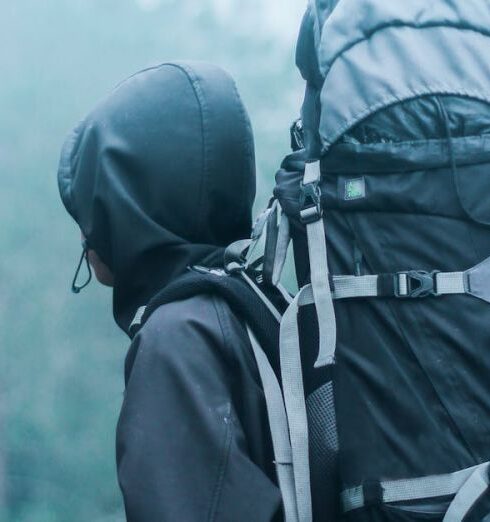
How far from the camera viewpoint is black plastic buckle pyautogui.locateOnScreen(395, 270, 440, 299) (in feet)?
3.61

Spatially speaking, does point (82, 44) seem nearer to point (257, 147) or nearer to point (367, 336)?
point (257, 147)

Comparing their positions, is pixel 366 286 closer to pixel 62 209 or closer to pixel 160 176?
pixel 160 176

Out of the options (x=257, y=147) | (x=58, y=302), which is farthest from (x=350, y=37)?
(x=58, y=302)

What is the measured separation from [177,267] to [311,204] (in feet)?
1.10

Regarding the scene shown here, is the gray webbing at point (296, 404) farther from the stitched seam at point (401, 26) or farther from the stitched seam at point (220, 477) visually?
the stitched seam at point (401, 26)

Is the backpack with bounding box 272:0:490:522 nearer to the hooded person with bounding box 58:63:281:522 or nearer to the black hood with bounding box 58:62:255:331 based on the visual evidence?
the hooded person with bounding box 58:63:281:522

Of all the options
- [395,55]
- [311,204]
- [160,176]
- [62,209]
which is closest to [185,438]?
[311,204]

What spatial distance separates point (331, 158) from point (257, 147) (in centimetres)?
95

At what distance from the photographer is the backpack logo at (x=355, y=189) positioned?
1135mm

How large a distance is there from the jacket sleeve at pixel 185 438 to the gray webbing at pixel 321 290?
15cm

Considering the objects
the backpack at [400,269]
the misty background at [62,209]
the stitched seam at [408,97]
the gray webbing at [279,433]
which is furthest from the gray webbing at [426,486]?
the misty background at [62,209]

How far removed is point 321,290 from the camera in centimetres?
115

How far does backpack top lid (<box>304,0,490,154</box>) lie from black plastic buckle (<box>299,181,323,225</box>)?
0.06m

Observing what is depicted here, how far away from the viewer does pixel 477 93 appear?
1129mm
